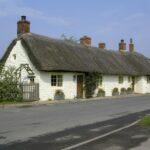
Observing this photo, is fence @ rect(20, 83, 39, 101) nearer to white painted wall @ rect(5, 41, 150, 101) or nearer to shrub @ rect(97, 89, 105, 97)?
white painted wall @ rect(5, 41, 150, 101)

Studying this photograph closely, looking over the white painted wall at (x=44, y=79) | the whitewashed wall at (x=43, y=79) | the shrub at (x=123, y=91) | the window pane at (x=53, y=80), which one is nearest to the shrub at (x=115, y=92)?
the shrub at (x=123, y=91)

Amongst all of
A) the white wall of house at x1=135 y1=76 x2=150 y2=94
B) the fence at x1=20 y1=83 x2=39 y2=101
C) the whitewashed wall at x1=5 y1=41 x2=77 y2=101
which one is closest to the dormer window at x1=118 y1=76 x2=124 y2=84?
the white wall of house at x1=135 y1=76 x2=150 y2=94

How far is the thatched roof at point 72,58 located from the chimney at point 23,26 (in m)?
0.70

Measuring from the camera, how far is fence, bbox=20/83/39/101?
2872 centimetres

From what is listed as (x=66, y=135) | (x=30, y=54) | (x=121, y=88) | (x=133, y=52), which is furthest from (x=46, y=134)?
(x=133, y=52)

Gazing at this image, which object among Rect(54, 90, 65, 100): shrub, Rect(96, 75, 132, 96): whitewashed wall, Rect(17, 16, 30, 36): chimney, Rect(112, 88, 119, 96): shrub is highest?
Rect(17, 16, 30, 36): chimney

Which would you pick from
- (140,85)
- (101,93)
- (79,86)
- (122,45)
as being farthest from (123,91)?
(122,45)

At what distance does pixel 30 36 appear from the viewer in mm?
32281

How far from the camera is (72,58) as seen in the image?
3438 centimetres

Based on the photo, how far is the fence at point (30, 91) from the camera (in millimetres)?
28719

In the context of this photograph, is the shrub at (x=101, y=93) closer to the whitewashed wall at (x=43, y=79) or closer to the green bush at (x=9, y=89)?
the whitewashed wall at (x=43, y=79)

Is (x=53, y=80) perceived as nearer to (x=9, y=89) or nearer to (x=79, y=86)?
(x=79, y=86)

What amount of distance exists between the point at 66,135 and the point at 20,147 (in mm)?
2397

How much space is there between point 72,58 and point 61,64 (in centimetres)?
309
